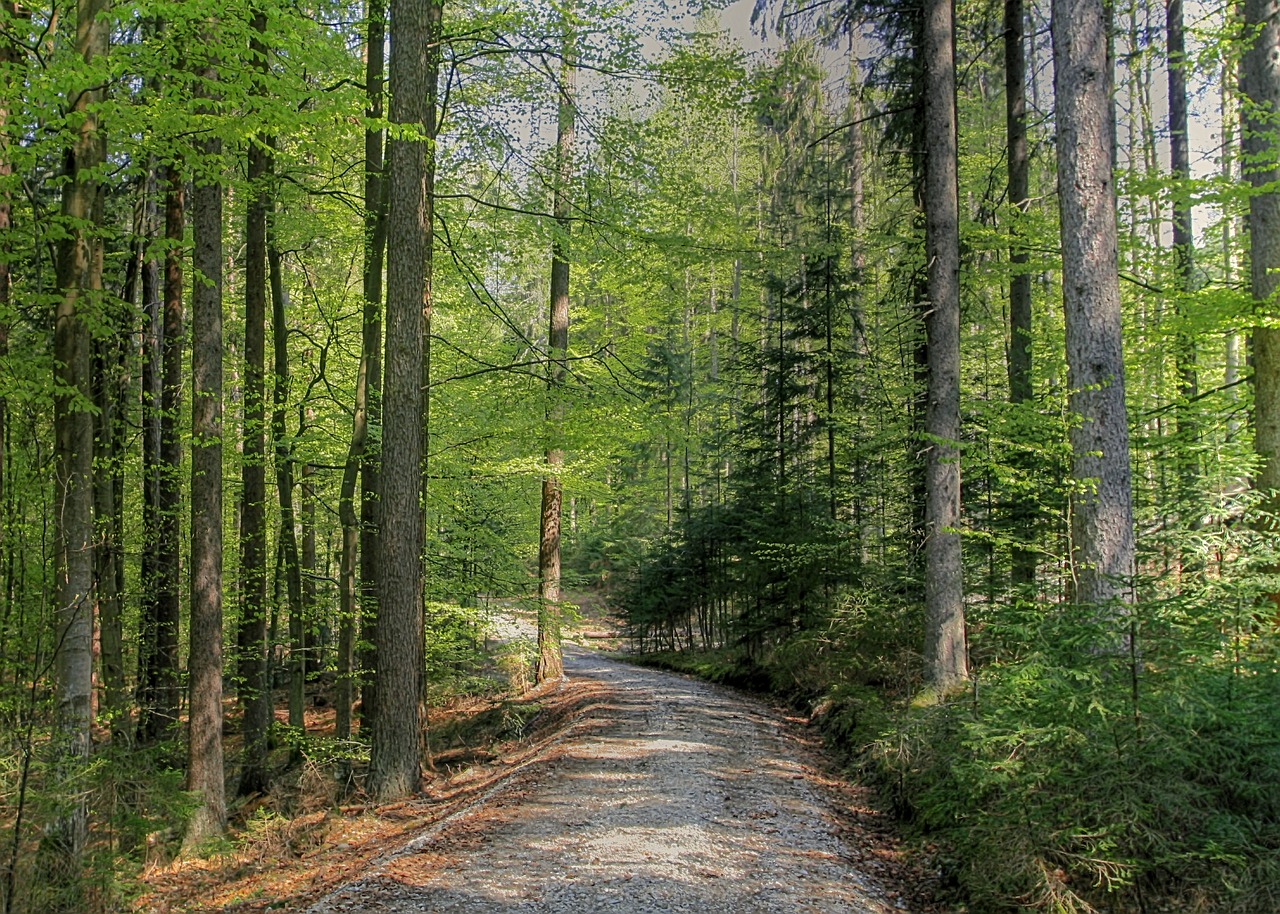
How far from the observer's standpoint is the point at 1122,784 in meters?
4.75

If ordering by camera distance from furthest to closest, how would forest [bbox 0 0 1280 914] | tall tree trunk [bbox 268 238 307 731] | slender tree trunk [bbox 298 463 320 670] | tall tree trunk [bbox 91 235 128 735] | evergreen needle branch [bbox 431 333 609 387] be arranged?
slender tree trunk [bbox 298 463 320 670] < tall tree trunk [bbox 268 238 307 731] < evergreen needle branch [bbox 431 333 609 387] < tall tree trunk [bbox 91 235 128 735] < forest [bbox 0 0 1280 914]

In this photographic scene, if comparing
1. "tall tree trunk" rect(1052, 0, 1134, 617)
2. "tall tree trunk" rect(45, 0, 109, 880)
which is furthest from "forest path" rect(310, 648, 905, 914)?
"tall tree trunk" rect(1052, 0, 1134, 617)

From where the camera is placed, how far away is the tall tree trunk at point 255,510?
10.2 metres

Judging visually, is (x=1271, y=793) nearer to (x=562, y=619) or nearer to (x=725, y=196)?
(x=725, y=196)

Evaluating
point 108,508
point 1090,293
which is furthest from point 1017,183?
point 108,508

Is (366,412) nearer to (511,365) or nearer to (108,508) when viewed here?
(511,365)

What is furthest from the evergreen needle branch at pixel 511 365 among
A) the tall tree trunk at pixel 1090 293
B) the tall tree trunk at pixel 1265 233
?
the tall tree trunk at pixel 1265 233

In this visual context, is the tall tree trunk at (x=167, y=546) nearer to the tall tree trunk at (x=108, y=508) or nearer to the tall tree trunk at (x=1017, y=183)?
the tall tree trunk at (x=108, y=508)

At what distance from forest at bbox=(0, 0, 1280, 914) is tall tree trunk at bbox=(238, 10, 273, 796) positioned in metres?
0.07

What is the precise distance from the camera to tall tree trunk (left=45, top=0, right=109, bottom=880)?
6.36 m

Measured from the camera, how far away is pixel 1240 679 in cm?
512

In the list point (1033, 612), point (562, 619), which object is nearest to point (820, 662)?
point (562, 619)

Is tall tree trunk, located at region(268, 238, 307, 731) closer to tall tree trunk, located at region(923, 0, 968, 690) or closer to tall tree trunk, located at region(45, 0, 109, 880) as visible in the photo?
tall tree trunk, located at region(45, 0, 109, 880)

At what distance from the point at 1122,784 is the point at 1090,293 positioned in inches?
176
